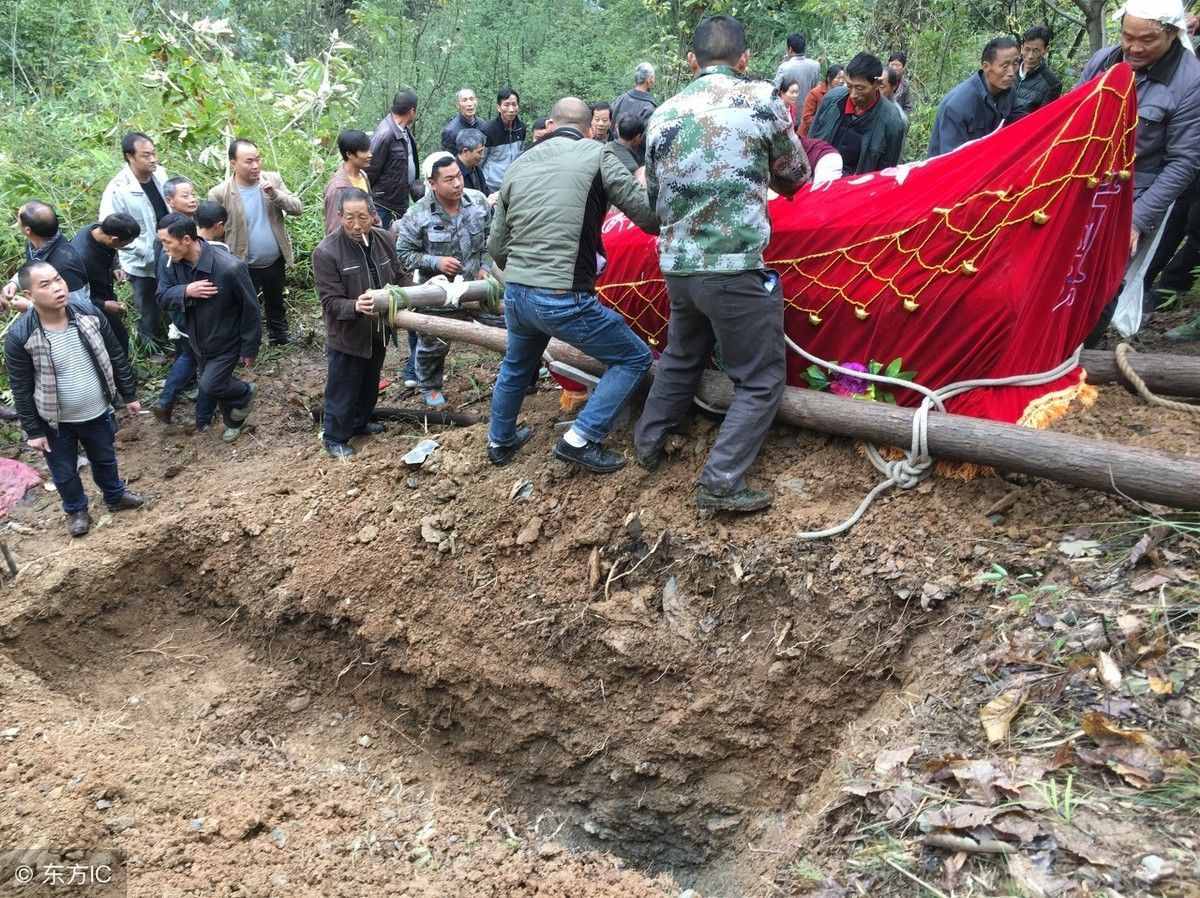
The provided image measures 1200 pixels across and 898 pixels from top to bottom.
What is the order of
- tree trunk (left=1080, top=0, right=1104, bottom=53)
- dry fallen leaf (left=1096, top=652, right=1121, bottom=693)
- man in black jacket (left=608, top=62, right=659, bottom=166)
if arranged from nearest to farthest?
dry fallen leaf (left=1096, top=652, right=1121, bottom=693), tree trunk (left=1080, top=0, right=1104, bottom=53), man in black jacket (left=608, top=62, right=659, bottom=166)

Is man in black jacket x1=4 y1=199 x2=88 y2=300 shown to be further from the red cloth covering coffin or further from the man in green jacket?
the man in green jacket

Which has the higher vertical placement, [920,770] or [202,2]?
[202,2]

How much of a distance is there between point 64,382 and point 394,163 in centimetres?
340

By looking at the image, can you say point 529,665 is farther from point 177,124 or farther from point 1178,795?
point 177,124

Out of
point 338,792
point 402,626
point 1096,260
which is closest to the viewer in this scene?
point 1096,260

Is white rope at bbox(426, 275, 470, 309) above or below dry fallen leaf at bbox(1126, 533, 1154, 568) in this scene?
above

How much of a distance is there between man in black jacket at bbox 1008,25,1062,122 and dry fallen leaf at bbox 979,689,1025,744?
14.6 ft

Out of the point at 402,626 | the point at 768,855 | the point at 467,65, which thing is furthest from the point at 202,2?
the point at 768,855

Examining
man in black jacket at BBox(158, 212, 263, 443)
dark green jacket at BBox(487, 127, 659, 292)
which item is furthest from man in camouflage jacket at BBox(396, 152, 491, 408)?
dark green jacket at BBox(487, 127, 659, 292)

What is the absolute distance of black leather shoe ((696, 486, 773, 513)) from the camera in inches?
147

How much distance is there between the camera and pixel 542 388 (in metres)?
5.34

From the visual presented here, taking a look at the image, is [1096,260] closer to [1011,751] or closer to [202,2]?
[1011,751]

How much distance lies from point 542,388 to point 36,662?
2.99m

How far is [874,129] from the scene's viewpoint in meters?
5.17
